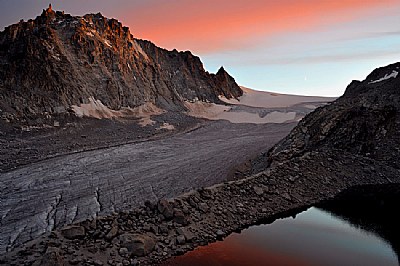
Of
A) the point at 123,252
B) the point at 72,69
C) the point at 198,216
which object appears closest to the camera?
the point at 123,252

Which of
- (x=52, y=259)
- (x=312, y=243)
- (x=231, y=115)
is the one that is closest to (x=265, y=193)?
(x=312, y=243)

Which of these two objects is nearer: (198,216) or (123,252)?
(123,252)

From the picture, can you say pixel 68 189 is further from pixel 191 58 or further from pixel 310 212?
pixel 191 58

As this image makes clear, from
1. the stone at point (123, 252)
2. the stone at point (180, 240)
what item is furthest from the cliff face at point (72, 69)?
the stone at point (180, 240)

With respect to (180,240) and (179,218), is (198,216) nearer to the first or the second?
(179,218)

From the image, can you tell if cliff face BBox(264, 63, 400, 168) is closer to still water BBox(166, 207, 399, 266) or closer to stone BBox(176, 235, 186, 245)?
still water BBox(166, 207, 399, 266)

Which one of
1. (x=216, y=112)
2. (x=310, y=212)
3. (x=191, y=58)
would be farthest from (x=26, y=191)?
(x=191, y=58)

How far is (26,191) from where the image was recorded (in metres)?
14.0

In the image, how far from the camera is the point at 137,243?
8797 millimetres

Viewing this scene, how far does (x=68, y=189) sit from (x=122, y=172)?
9.96 ft

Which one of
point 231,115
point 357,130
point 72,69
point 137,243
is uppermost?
point 72,69

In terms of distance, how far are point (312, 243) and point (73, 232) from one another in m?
6.09

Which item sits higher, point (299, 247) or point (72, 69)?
point (72, 69)

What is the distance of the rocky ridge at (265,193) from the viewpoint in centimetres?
852
